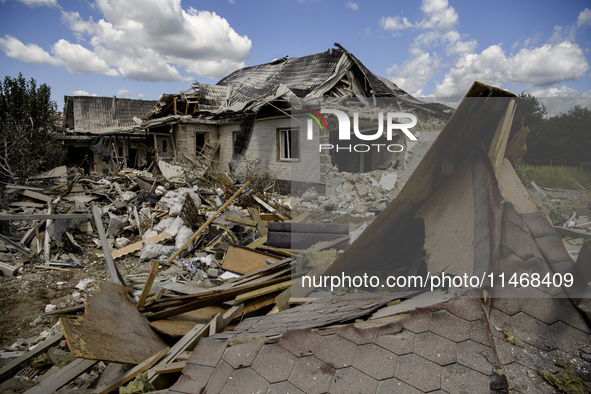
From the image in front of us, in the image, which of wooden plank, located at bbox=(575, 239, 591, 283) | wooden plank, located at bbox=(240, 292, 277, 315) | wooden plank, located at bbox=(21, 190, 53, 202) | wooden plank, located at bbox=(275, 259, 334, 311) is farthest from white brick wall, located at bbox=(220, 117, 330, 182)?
wooden plank, located at bbox=(575, 239, 591, 283)

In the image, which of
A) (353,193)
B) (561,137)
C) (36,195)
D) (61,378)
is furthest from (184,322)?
(561,137)

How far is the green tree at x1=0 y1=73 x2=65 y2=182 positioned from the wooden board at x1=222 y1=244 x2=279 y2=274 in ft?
29.2

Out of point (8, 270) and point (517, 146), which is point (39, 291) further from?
point (517, 146)

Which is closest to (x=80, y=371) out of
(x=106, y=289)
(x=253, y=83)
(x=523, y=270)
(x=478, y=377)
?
(x=106, y=289)

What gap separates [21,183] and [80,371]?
9.76 m

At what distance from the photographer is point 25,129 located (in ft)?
40.8

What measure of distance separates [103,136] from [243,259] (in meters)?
18.8

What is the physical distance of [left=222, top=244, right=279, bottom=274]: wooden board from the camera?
4.70m

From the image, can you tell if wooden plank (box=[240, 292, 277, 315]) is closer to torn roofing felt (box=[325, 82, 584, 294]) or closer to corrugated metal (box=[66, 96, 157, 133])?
torn roofing felt (box=[325, 82, 584, 294])

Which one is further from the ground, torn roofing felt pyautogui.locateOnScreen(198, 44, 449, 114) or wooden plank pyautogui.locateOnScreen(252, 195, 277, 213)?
torn roofing felt pyautogui.locateOnScreen(198, 44, 449, 114)

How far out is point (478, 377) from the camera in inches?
53.9

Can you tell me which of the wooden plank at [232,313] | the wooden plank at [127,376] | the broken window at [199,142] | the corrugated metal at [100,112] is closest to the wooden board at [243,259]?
the wooden plank at [232,313]

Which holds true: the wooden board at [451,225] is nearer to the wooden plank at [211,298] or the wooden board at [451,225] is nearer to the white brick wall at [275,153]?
the wooden plank at [211,298]

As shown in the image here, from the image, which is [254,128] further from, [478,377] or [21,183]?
[478,377]
